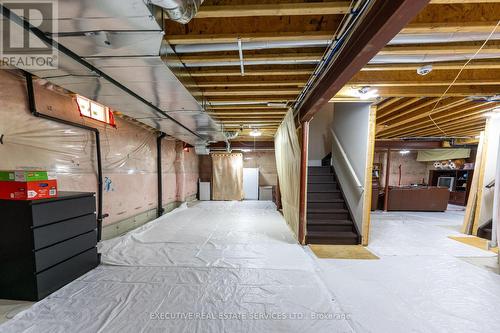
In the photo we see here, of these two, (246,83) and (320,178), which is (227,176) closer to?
(320,178)

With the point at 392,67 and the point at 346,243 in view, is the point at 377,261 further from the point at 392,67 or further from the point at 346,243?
the point at 392,67

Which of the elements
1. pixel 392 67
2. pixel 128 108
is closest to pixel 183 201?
pixel 128 108

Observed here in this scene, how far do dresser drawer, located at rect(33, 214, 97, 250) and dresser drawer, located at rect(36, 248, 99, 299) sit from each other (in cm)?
25

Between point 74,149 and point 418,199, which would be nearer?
point 74,149

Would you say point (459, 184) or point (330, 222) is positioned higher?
point (459, 184)

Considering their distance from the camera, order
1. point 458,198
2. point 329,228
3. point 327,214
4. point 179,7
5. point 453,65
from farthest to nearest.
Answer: point 458,198, point 327,214, point 329,228, point 453,65, point 179,7

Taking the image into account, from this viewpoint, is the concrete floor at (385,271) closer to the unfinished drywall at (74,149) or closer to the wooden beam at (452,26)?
the unfinished drywall at (74,149)

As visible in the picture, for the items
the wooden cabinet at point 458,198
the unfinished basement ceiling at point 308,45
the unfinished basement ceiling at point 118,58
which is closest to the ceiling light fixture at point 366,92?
the unfinished basement ceiling at point 308,45

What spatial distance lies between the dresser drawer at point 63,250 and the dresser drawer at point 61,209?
248 millimetres

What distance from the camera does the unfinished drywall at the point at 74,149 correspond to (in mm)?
1955

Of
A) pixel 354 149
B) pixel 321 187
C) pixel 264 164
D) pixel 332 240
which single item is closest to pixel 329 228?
pixel 332 240

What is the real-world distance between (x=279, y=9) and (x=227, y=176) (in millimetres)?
6593

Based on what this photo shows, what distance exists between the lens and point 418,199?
239 inches

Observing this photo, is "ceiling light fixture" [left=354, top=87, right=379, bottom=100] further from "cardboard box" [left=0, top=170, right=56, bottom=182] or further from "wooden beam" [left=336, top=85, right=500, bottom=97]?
"cardboard box" [left=0, top=170, right=56, bottom=182]
